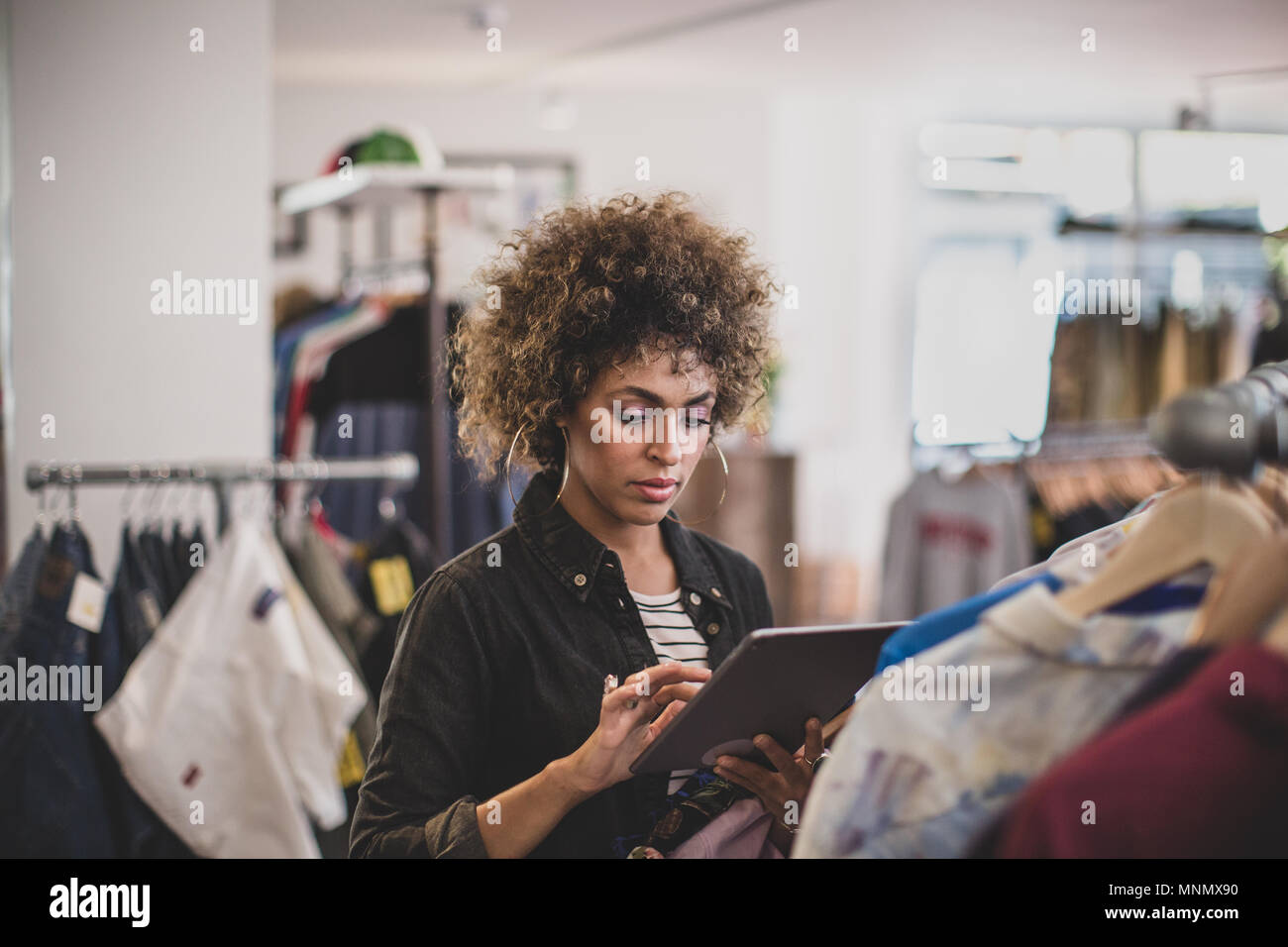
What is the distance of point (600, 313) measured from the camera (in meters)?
1.32

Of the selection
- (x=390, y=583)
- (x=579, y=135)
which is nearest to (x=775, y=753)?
(x=390, y=583)

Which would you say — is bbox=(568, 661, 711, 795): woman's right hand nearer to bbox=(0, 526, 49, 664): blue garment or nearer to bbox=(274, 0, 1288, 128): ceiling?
bbox=(0, 526, 49, 664): blue garment

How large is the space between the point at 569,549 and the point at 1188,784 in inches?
30.3

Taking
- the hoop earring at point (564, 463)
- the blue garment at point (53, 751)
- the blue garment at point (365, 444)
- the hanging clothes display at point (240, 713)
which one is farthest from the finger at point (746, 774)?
the blue garment at point (365, 444)

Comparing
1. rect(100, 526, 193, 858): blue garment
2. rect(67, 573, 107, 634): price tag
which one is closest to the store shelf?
rect(100, 526, 193, 858): blue garment

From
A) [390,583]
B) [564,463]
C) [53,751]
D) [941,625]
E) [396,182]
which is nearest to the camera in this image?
[941,625]

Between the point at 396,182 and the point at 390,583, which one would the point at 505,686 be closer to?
the point at 390,583

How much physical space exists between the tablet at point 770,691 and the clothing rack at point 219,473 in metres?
1.31

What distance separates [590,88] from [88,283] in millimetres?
3918

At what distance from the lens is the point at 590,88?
5883 mm

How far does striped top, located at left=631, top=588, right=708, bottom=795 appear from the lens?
1.34 m

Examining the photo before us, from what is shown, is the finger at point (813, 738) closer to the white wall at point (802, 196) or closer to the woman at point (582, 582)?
the woman at point (582, 582)
